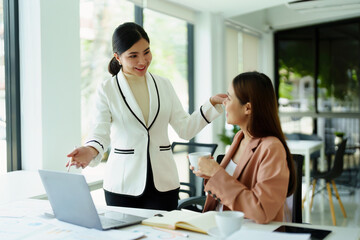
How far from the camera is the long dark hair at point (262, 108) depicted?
5.01ft

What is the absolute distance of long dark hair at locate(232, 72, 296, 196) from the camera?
153 cm

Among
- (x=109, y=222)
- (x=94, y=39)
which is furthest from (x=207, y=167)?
(x=94, y=39)

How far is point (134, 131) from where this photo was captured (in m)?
2.03

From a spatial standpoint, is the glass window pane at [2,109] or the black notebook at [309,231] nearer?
the black notebook at [309,231]

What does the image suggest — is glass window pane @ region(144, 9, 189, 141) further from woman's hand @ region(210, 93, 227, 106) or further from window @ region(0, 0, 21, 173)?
woman's hand @ region(210, 93, 227, 106)

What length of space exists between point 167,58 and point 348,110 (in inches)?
123

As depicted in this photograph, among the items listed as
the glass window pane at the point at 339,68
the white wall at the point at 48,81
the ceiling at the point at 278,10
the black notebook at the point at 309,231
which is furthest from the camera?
the glass window pane at the point at 339,68

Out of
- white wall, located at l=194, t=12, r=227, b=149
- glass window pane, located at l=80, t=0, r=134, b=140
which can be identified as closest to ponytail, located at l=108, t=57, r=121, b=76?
glass window pane, located at l=80, t=0, r=134, b=140

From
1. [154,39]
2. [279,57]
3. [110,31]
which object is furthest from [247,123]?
[279,57]

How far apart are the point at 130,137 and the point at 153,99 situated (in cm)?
25

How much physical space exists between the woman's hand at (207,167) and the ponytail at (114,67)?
1.00m

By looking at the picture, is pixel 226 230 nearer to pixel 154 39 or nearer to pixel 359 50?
pixel 154 39

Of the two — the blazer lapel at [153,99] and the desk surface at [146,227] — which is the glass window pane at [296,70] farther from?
the desk surface at [146,227]

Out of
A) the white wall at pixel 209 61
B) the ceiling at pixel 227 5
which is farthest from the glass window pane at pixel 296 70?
the white wall at pixel 209 61
